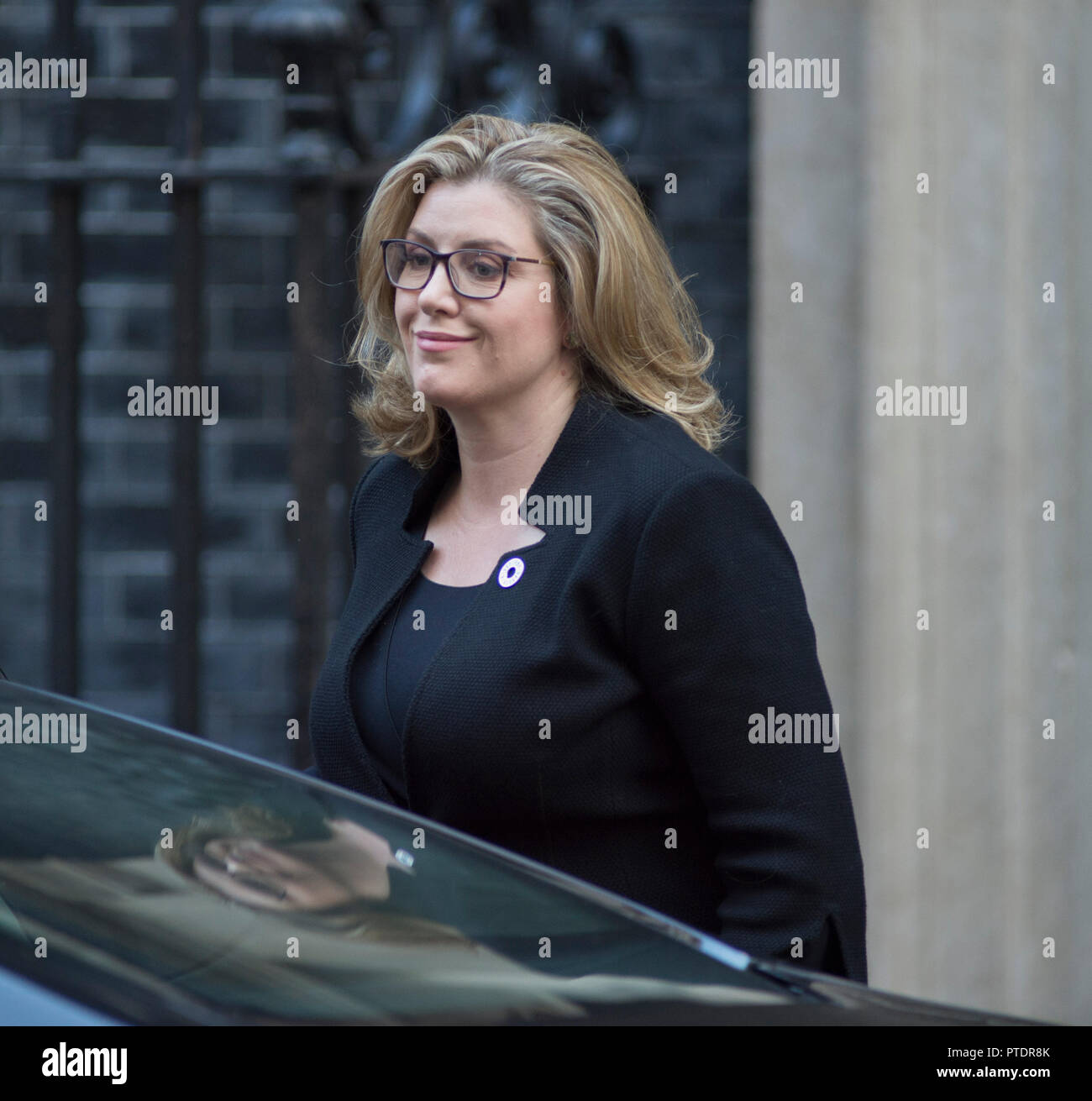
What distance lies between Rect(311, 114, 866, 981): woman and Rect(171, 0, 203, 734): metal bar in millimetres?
1086

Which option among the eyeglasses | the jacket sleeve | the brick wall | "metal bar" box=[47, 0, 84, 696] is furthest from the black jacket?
the brick wall

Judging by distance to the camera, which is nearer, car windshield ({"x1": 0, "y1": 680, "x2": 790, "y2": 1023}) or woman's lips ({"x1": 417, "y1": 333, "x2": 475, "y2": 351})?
car windshield ({"x1": 0, "y1": 680, "x2": 790, "y2": 1023})

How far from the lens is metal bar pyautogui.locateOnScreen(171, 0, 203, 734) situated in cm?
315

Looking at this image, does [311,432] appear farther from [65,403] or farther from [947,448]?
[947,448]

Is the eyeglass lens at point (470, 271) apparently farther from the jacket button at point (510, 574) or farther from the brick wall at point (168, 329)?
the brick wall at point (168, 329)

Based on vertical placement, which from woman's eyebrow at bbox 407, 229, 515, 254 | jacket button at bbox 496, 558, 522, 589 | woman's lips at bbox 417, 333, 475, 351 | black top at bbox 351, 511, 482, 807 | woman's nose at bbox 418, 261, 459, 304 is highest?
woman's eyebrow at bbox 407, 229, 515, 254

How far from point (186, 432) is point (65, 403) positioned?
25 centimetres

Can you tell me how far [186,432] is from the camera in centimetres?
319

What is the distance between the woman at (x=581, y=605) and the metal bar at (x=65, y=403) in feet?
3.95

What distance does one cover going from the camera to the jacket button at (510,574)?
191 cm

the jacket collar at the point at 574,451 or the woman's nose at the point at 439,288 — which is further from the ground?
the woman's nose at the point at 439,288

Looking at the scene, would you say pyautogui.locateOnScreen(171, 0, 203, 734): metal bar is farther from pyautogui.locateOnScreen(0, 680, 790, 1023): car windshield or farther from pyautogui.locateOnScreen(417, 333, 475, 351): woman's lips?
pyautogui.locateOnScreen(0, 680, 790, 1023): car windshield

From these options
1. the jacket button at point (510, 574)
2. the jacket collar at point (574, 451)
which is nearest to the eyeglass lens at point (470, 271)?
the jacket collar at point (574, 451)
